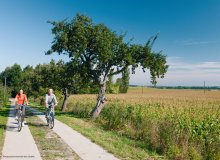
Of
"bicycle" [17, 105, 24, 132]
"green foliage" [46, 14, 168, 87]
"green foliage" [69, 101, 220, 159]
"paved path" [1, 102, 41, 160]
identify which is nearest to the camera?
"paved path" [1, 102, 41, 160]

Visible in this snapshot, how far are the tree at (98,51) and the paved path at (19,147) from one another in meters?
11.6

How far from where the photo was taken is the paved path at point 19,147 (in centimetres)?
1090

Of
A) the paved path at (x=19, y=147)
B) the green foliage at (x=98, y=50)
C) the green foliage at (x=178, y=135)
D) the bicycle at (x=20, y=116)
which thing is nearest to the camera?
the paved path at (x=19, y=147)

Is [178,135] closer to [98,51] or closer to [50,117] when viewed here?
[50,117]

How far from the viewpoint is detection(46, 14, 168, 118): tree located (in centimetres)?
2717

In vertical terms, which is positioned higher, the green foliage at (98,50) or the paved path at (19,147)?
the green foliage at (98,50)

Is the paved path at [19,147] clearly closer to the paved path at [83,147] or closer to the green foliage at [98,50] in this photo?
the paved path at [83,147]

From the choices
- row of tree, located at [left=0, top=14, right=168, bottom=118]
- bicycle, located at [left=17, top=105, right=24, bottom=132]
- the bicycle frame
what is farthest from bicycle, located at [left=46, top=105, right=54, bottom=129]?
row of tree, located at [left=0, top=14, right=168, bottom=118]

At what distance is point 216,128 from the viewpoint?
15.5 m

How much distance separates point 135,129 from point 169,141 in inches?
203

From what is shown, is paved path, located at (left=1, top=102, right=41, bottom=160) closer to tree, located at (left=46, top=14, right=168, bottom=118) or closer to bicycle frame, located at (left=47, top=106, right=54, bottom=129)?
bicycle frame, located at (left=47, top=106, right=54, bottom=129)

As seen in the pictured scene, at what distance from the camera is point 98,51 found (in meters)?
27.4

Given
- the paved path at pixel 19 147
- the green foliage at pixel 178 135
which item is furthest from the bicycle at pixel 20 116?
the green foliage at pixel 178 135

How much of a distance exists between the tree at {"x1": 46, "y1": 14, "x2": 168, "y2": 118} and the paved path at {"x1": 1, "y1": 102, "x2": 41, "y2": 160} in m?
11.6
